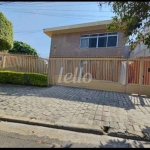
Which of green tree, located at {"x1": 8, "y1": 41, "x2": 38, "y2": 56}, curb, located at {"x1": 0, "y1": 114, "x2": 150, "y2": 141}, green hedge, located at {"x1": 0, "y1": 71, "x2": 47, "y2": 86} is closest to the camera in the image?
curb, located at {"x1": 0, "y1": 114, "x2": 150, "y2": 141}

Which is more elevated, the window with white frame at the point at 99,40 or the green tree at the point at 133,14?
the window with white frame at the point at 99,40

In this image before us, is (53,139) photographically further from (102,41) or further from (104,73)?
(102,41)

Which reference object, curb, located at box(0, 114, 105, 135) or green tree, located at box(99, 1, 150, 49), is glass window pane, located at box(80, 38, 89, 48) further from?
curb, located at box(0, 114, 105, 135)

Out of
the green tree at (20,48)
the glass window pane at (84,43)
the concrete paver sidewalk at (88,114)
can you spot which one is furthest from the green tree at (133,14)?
the green tree at (20,48)

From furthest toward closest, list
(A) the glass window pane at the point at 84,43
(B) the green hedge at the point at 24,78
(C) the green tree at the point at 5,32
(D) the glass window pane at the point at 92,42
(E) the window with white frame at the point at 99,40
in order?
(A) the glass window pane at the point at 84,43 < (D) the glass window pane at the point at 92,42 < (E) the window with white frame at the point at 99,40 < (B) the green hedge at the point at 24,78 < (C) the green tree at the point at 5,32

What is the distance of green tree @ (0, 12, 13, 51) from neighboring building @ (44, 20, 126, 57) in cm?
726

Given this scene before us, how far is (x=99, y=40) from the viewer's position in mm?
15148

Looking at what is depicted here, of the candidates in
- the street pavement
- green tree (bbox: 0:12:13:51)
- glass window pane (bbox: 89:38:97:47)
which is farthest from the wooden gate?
the street pavement

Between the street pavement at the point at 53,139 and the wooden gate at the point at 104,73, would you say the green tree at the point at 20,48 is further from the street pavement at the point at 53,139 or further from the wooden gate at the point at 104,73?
the street pavement at the point at 53,139

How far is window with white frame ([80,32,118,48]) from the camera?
14.5 metres

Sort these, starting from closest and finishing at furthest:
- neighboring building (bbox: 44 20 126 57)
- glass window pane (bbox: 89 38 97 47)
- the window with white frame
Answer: neighboring building (bbox: 44 20 126 57) < the window with white frame < glass window pane (bbox: 89 38 97 47)

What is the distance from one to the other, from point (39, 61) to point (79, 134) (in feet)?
30.2

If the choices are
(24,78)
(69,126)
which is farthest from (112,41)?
(69,126)

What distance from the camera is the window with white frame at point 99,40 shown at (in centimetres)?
1449
